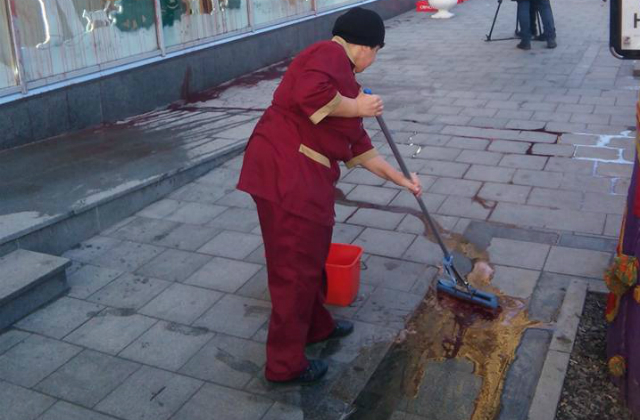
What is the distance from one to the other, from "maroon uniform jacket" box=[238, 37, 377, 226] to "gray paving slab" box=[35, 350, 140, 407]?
3.91 ft

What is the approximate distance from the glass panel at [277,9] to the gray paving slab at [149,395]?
749cm

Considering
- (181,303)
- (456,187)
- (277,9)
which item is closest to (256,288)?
(181,303)

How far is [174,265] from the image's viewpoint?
4.82m

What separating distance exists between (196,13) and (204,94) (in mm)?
1005

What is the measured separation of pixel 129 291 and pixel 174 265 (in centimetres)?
42

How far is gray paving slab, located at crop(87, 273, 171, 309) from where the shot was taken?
14.3 feet

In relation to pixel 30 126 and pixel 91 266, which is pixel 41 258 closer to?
pixel 91 266

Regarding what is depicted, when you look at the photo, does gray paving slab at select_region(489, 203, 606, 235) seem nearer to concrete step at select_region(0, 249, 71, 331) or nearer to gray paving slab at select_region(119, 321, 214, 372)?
gray paving slab at select_region(119, 321, 214, 372)

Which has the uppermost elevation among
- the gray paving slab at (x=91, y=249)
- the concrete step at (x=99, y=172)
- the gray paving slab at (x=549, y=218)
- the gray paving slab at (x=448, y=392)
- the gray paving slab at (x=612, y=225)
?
the concrete step at (x=99, y=172)

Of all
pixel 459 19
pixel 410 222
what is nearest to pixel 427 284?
pixel 410 222

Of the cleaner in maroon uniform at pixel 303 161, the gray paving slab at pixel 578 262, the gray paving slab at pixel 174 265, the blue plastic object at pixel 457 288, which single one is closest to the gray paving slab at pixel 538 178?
the gray paving slab at pixel 578 262

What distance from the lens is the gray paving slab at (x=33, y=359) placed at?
3.65 meters

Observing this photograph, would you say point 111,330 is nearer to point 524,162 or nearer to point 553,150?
point 524,162

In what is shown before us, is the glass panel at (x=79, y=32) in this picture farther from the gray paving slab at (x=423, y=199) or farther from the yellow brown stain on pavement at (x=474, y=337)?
the yellow brown stain on pavement at (x=474, y=337)
